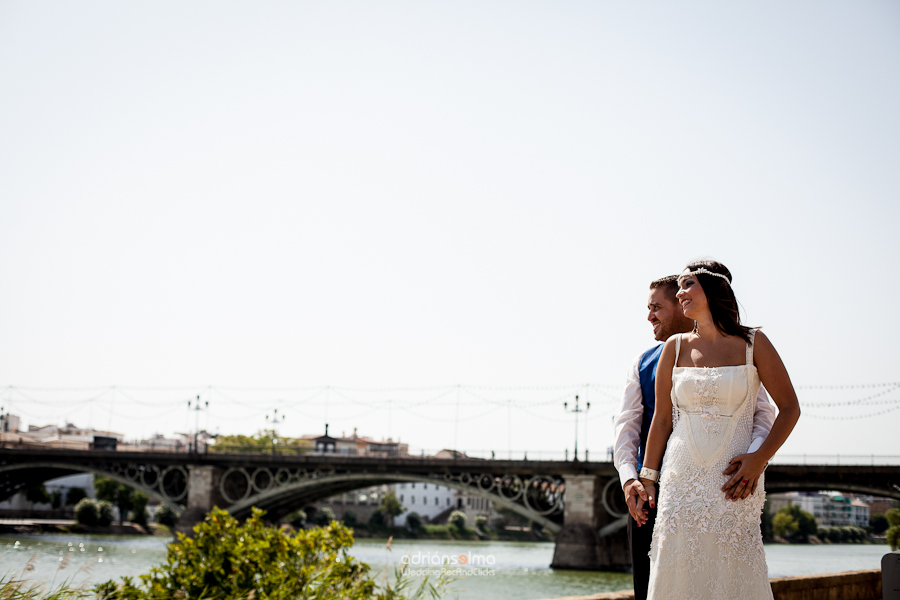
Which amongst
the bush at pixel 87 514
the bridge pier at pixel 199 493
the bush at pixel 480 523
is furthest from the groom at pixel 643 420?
the bush at pixel 480 523

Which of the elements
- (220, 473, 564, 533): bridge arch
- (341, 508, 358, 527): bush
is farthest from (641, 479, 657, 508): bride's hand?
(341, 508, 358, 527): bush

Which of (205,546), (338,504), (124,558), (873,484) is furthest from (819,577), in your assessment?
(338,504)

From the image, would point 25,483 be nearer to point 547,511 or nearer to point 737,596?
point 547,511

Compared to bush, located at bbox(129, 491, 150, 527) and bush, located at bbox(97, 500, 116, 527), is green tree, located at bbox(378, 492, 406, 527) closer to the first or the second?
bush, located at bbox(129, 491, 150, 527)

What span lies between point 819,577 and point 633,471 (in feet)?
13.5

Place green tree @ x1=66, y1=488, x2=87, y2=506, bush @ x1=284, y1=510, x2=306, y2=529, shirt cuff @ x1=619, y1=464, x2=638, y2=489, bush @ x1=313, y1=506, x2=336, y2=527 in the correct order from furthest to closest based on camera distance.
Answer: bush @ x1=313, y1=506, x2=336, y2=527, green tree @ x1=66, y1=488, x2=87, y2=506, bush @ x1=284, y1=510, x2=306, y2=529, shirt cuff @ x1=619, y1=464, x2=638, y2=489

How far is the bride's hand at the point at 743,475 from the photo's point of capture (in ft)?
8.63

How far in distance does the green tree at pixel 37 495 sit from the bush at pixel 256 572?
2344 inches

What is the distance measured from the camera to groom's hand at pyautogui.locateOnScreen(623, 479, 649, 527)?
2910 millimetres

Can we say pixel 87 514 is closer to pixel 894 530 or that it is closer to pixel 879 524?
pixel 894 530

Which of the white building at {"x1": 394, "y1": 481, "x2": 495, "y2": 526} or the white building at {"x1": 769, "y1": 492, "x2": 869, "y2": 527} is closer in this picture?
the white building at {"x1": 394, "y1": 481, "x2": 495, "y2": 526}

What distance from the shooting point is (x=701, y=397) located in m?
2.77

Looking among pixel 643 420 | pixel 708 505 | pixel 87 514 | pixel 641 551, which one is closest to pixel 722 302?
pixel 643 420

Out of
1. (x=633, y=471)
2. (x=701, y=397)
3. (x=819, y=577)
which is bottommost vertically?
(x=819, y=577)
